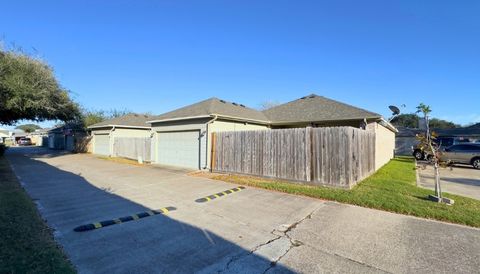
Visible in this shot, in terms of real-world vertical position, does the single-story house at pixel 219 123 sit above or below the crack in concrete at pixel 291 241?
above

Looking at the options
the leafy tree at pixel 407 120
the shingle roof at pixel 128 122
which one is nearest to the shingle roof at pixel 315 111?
the shingle roof at pixel 128 122

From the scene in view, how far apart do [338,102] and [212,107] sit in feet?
27.2

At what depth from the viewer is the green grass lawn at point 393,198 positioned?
6676mm

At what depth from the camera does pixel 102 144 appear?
28188 mm

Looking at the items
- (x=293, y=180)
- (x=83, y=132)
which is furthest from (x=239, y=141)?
(x=83, y=132)

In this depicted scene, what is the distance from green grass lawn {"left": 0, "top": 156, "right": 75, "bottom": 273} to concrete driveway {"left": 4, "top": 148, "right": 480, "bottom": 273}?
0.71 feet

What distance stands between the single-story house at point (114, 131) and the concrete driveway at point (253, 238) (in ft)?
61.4

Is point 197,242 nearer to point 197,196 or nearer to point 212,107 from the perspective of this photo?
point 197,196

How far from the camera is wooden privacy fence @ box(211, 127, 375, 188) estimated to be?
9805 mm

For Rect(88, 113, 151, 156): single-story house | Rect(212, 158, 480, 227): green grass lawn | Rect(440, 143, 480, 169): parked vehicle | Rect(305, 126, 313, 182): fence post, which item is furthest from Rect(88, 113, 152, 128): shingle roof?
Rect(440, 143, 480, 169): parked vehicle

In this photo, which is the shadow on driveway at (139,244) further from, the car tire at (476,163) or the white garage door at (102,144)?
the car tire at (476,163)

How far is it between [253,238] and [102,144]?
27.0 meters

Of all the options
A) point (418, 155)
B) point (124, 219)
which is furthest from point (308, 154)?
point (418, 155)

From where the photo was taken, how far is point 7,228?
520 centimetres
